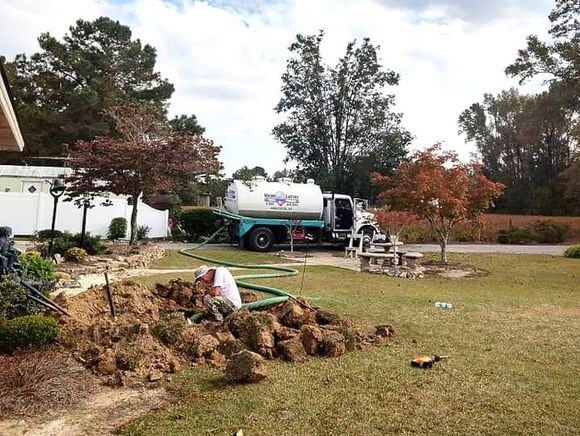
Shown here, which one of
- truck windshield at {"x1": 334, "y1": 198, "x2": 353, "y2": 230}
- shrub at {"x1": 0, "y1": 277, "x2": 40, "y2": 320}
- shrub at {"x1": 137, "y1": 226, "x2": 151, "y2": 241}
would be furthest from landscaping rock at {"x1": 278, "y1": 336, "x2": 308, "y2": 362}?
shrub at {"x1": 137, "y1": 226, "x2": 151, "y2": 241}

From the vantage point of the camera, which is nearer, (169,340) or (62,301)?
(169,340)

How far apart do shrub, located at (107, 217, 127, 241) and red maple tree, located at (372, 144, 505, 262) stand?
10553 millimetres

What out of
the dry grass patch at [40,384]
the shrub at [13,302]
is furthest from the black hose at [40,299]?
the dry grass patch at [40,384]

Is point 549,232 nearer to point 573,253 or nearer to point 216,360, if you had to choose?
point 573,253

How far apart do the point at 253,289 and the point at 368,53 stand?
33415mm

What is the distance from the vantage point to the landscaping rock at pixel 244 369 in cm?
485

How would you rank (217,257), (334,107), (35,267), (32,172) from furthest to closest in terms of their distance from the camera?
(334,107) < (32,172) < (217,257) < (35,267)

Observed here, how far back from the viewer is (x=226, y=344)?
19.2 ft

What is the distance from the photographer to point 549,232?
3138 cm

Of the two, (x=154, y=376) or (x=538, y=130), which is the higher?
(x=538, y=130)

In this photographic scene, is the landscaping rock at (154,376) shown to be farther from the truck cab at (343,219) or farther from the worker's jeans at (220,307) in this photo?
the truck cab at (343,219)

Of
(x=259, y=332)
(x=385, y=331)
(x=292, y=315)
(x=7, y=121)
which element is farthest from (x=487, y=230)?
(x=7, y=121)

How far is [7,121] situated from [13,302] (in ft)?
7.30

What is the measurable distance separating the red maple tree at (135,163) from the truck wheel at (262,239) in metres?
4.07
